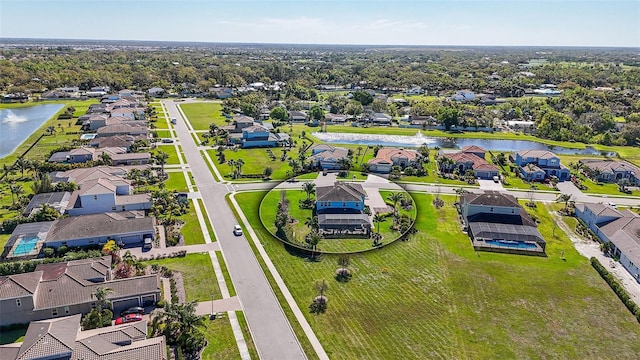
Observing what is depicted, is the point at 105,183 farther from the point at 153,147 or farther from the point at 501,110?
the point at 501,110

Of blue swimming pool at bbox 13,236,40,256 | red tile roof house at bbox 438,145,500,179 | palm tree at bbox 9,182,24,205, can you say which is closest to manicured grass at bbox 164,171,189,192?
palm tree at bbox 9,182,24,205

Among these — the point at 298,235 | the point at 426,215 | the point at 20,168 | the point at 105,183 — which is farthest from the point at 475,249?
the point at 20,168

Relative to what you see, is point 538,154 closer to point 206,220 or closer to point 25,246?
point 206,220

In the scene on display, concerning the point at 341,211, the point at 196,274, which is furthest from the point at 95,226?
the point at 341,211

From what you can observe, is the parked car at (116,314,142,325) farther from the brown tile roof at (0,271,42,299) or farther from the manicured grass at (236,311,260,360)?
the manicured grass at (236,311,260,360)

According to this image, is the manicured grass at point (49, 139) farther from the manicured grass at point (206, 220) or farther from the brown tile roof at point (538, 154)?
the brown tile roof at point (538, 154)

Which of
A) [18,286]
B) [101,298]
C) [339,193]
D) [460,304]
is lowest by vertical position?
[460,304]

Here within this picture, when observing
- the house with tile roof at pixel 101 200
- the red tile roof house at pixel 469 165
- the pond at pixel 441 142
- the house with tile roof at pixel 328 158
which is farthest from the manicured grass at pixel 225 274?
the pond at pixel 441 142
